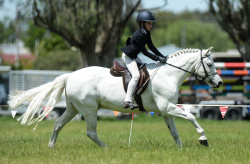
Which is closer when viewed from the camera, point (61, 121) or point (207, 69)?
point (207, 69)

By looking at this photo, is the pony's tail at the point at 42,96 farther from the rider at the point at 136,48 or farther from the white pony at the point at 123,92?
the rider at the point at 136,48

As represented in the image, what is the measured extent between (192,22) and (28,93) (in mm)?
88873

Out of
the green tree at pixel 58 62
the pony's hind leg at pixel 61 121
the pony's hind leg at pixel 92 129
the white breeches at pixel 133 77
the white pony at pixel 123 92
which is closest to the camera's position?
the white breeches at pixel 133 77

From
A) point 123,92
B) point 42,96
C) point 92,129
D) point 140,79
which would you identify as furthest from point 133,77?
point 42,96

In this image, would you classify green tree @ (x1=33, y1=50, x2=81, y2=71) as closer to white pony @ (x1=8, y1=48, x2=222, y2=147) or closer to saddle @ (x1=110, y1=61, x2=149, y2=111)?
white pony @ (x1=8, y1=48, x2=222, y2=147)

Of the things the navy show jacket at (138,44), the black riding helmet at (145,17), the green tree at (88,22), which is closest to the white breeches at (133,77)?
the navy show jacket at (138,44)

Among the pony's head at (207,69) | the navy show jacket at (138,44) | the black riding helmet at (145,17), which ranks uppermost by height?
the black riding helmet at (145,17)

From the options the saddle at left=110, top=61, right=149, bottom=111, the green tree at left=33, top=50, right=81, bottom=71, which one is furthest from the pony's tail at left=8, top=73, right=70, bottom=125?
the green tree at left=33, top=50, right=81, bottom=71

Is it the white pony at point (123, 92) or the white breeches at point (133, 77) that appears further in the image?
the white pony at point (123, 92)

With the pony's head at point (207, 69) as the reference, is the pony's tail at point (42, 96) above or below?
below

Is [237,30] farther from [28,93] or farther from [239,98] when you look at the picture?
[28,93]

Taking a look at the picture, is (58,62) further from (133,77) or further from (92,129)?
(133,77)

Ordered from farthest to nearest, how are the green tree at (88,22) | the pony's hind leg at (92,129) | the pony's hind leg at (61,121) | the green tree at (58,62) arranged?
1. the green tree at (58,62)
2. the green tree at (88,22)
3. the pony's hind leg at (61,121)
4. the pony's hind leg at (92,129)

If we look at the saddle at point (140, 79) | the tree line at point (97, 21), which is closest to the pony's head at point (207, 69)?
the saddle at point (140, 79)
